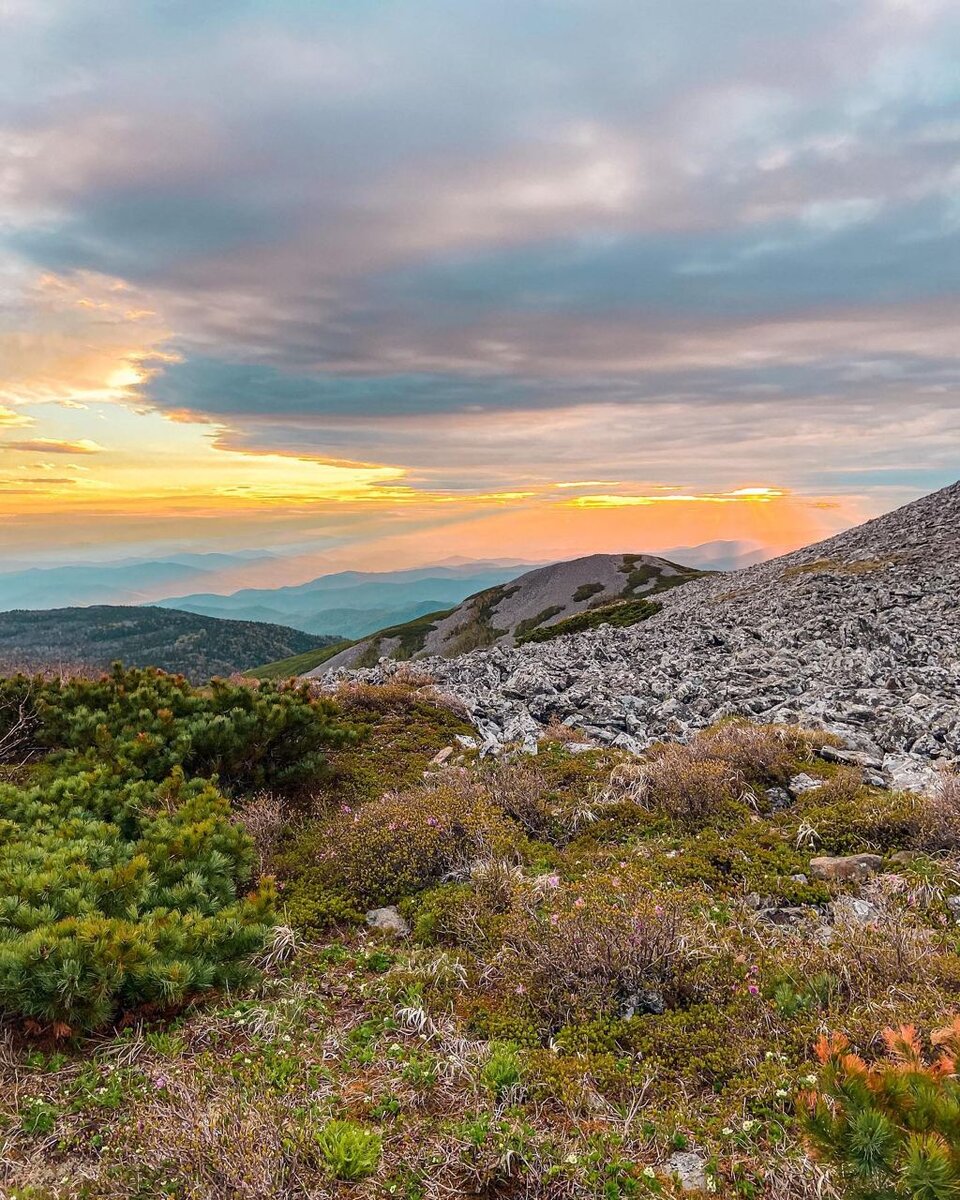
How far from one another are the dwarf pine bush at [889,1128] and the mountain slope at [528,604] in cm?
10949

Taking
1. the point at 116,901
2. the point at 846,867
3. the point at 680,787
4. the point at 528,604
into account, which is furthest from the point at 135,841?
the point at 528,604

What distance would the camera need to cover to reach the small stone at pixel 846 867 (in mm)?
7922

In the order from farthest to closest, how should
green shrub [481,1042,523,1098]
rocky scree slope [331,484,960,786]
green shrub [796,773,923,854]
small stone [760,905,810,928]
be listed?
rocky scree slope [331,484,960,786], green shrub [796,773,923,854], small stone [760,905,810,928], green shrub [481,1042,523,1098]

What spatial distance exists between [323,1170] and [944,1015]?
4452mm

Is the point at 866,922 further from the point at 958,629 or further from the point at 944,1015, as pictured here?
the point at 958,629

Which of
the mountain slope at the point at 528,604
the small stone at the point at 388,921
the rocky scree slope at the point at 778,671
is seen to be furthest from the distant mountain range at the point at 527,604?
the small stone at the point at 388,921

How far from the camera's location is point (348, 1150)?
415cm

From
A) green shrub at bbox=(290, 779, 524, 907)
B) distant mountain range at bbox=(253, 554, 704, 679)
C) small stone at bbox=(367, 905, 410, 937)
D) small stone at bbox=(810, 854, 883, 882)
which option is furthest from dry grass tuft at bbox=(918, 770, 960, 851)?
distant mountain range at bbox=(253, 554, 704, 679)

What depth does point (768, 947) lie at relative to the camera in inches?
252

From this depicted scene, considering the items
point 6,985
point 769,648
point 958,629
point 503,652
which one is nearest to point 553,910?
point 6,985

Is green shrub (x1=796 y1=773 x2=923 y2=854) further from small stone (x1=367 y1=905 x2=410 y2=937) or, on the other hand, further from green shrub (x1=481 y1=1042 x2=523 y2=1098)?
green shrub (x1=481 y1=1042 x2=523 y2=1098)

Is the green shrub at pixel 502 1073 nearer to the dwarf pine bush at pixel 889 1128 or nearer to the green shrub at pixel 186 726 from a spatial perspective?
the dwarf pine bush at pixel 889 1128

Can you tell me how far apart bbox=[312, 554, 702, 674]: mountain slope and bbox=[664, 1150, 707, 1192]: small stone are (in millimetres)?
107921

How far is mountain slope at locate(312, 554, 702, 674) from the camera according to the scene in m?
122
